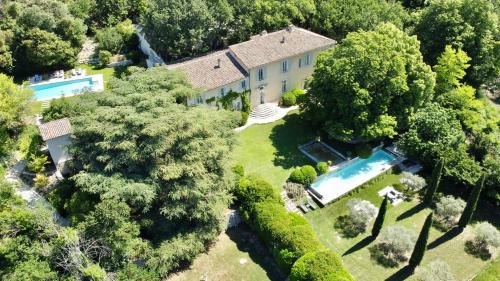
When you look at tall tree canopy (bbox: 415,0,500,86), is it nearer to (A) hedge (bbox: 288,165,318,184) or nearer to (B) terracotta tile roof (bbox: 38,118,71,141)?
(A) hedge (bbox: 288,165,318,184)

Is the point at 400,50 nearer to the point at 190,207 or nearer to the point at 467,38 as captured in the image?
the point at 467,38

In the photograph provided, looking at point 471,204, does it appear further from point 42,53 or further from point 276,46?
point 42,53

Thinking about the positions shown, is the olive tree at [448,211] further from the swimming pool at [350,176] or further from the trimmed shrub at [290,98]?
the trimmed shrub at [290,98]

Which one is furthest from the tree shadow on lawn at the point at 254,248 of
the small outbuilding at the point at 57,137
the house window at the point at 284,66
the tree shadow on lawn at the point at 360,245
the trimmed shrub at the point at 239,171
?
the house window at the point at 284,66

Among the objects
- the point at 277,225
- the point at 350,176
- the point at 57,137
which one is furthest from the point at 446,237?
the point at 57,137

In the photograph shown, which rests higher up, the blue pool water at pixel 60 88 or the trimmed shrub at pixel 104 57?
the trimmed shrub at pixel 104 57
